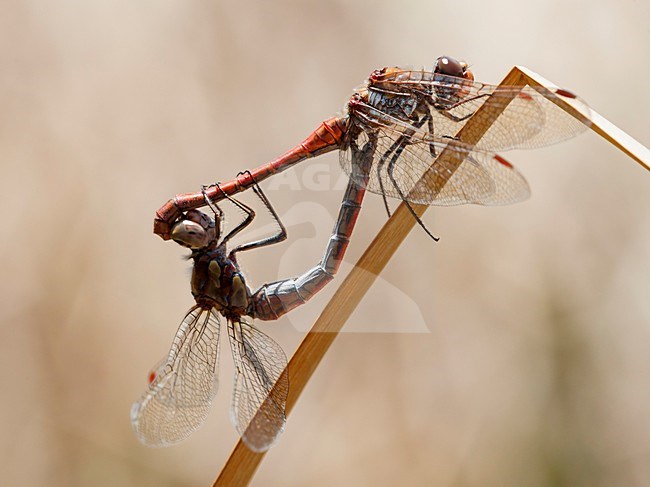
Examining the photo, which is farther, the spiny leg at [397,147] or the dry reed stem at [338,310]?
the spiny leg at [397,147]

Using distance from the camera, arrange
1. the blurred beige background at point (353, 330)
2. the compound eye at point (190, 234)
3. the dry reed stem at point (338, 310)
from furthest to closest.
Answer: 1. the blurred beige background at point (353, 330)
2. the compound eye at point (190, 234)
3. the dry reed stem at point (338, 310)

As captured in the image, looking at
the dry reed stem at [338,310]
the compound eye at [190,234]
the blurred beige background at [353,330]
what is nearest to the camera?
the dry reed stem at [338,310]

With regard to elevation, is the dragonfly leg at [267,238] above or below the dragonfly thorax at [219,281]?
above

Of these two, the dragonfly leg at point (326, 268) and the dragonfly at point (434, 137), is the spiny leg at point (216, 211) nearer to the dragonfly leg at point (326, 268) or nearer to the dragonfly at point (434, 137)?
the dragonfly at point (434, 137)

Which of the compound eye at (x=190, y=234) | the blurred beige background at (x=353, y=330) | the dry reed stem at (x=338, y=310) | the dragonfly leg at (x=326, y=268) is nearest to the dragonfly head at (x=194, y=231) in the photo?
the compound eye at (x=190, y=234)

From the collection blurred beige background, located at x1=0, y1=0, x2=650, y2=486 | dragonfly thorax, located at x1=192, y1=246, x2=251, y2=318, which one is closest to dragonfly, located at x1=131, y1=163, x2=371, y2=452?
dragonfly thorax, located at x1=192, y1=246, x2=251, y2=318
